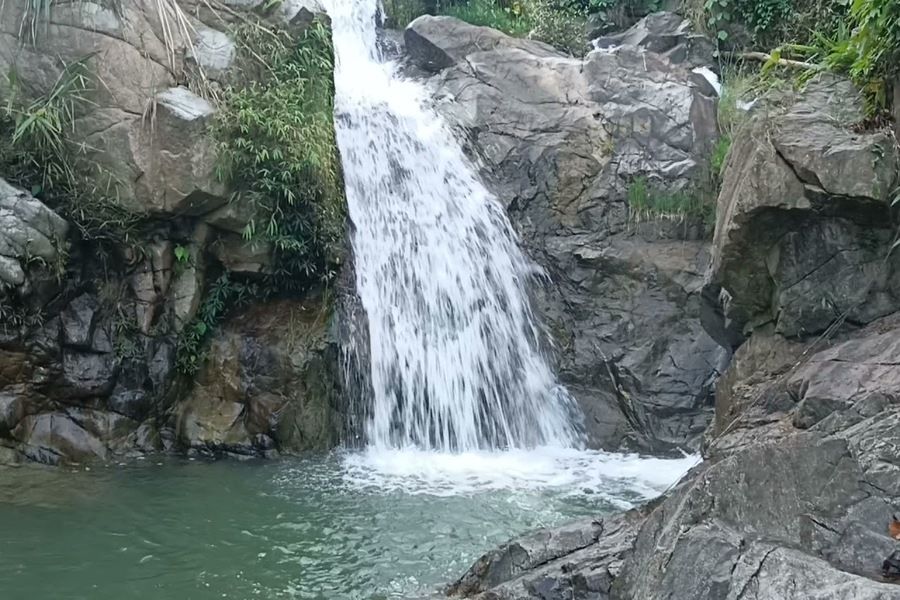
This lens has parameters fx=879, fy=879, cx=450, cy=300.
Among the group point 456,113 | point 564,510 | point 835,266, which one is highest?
point 456,113

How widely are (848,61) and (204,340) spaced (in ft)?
22.1

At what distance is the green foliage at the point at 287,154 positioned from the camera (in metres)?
9.27

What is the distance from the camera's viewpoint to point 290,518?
706 centimetres

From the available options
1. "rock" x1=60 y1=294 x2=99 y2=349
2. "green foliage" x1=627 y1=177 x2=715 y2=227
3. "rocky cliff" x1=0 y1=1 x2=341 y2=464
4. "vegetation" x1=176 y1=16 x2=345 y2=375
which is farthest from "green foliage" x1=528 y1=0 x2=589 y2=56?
"rock" x1=60 y1=294 x2=99 y2=349

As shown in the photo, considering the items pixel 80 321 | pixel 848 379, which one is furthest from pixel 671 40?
pixel 80 321

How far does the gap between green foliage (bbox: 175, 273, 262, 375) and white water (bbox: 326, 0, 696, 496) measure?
135 centimetres

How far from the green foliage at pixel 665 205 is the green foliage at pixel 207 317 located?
4.51m

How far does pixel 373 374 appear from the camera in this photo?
9656 millimetres

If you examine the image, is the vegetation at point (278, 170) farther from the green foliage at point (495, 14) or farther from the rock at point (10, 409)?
the green foliage at point (495, 14)

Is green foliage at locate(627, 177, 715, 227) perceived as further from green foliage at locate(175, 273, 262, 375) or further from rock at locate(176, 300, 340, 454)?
green foliage at locate(175, 273, 262, 375)

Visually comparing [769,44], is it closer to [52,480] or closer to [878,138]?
[878,138]

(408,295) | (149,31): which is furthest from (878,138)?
(149,31)

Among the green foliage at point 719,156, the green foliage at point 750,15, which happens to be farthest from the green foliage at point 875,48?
the green foliage at point 750,15

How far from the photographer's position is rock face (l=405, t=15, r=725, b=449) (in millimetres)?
9547
